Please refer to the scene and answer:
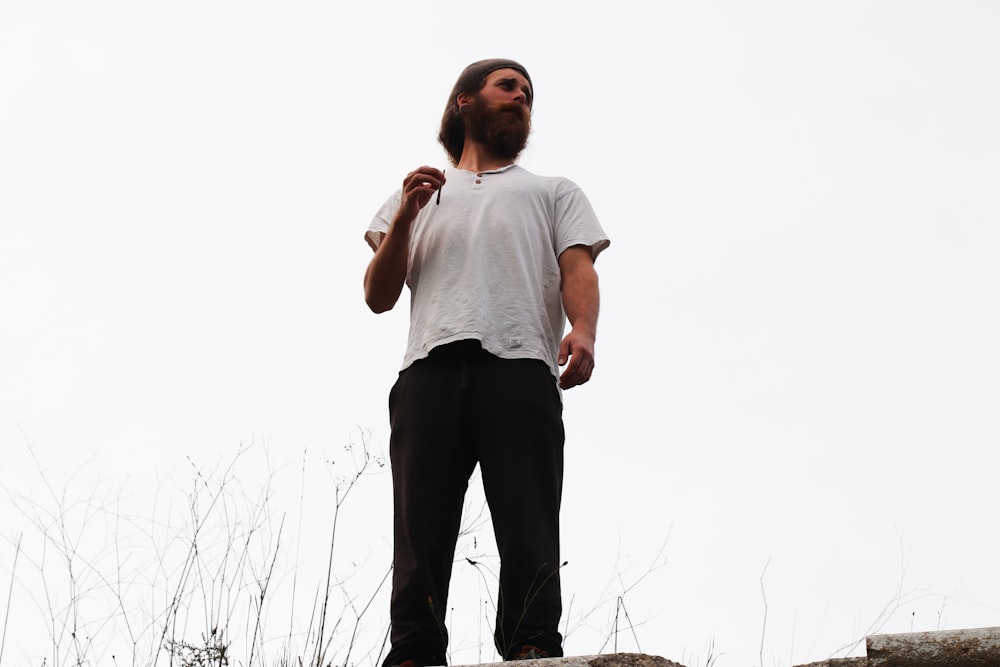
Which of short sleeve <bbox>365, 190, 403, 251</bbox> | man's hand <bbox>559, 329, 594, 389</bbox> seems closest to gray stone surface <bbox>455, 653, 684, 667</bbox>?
man's hand <bbox>559, 329, 594, 389</bbox>

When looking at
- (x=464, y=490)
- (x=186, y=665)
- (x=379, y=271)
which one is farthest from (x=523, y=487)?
(x=186, y=665)

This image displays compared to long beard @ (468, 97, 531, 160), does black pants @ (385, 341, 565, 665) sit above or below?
below

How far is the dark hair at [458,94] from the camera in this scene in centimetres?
325

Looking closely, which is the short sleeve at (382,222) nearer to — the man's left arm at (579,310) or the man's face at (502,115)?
the man's face at (502,115)

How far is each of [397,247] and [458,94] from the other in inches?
24.7

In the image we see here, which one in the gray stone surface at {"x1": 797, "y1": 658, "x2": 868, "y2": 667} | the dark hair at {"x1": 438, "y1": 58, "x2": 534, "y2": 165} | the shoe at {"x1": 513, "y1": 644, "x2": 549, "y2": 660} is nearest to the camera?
the gray stone surface at {"x1": 797, "y1": 658, "x2": 868, "y2": 667}

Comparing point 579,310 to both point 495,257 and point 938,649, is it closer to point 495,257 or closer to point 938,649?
point 495,257

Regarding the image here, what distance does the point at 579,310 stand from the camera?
110 inches

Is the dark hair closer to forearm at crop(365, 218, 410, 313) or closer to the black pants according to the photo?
forearm at crop(365, 218, 410, 313)

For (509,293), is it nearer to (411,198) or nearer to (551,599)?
(411,198)

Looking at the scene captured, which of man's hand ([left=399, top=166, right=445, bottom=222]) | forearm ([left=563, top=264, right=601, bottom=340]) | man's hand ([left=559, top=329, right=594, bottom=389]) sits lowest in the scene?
man's hand ([left=559, top=329, right=594, bottom=389])

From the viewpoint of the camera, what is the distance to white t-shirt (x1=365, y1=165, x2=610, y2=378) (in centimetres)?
275

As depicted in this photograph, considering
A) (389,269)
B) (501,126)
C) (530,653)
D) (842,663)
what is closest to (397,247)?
(389,269)

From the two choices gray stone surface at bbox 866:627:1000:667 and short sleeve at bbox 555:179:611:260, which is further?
short sleeve at bbox 555:179:611:260
